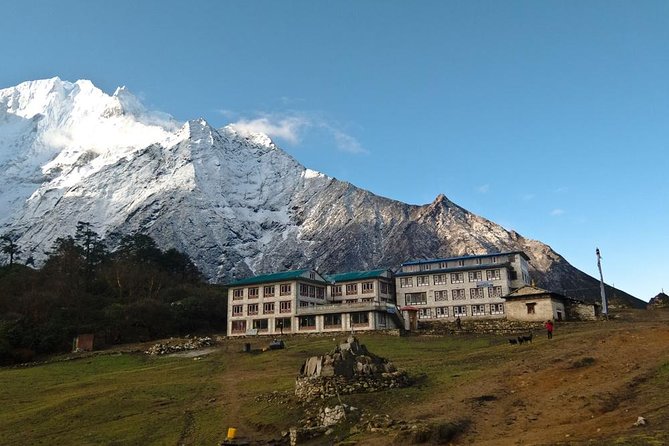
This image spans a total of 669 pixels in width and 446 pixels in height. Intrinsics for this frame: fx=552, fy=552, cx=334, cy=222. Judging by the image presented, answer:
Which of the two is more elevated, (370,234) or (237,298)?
(370,234)

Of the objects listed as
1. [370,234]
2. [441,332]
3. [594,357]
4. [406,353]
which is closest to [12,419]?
[406,353]

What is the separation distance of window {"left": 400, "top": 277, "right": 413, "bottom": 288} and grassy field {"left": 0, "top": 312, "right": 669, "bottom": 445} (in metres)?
37.1

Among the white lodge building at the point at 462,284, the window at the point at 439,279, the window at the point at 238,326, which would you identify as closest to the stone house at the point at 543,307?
the white lodge building at the point at 462,284

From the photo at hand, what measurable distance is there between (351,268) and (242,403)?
139398 millimetres

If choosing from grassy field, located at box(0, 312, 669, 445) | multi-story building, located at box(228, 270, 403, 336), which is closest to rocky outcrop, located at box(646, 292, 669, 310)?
multi-story building, located at box(228, 270, 403, 336)

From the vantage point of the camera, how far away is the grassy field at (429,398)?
2552 cm

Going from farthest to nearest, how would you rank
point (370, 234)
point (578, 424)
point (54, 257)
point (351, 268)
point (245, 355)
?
point (370, 234) → point (351, 268) → point (54, 257) → point (245, 355) → point (578, 424)

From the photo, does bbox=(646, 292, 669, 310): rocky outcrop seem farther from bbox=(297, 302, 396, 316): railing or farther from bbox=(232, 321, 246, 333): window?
bbox=(232, 321, 246, 333): window

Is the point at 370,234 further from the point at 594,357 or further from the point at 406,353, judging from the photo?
the point at 594,357

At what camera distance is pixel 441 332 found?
68188 mm

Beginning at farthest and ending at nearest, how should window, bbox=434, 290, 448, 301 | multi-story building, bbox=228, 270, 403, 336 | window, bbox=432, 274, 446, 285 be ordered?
window, bbox=432, 274, 446, 285 < window, bbox=434, 290, 448, 301 < multi-story building, bbox=228, 270, 403, 336

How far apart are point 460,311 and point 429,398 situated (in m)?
56.5

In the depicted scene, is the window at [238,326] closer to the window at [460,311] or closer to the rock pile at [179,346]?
the rock pile at [179,346]

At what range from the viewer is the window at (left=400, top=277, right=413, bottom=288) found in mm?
92375
